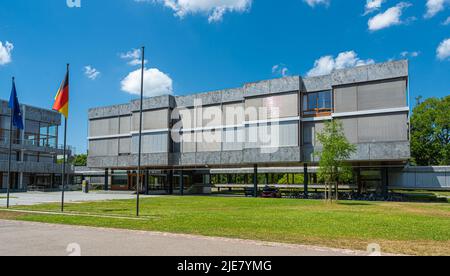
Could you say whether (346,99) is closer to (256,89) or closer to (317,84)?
(317,84)

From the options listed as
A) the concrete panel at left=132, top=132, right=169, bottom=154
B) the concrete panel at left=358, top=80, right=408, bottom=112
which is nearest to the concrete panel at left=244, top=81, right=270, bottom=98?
the concrete panel at left=358, top=80, right=408, bottom=112

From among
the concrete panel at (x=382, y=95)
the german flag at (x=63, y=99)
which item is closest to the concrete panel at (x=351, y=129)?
the concrete panel at (x=382, y=95)

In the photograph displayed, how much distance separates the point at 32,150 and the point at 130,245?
57128mm

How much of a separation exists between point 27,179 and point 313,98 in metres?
46.2

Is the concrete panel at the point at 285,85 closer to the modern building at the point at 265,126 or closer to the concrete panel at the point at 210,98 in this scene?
the modern building at the point at 265,126

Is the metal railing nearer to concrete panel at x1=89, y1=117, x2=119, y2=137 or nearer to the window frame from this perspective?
concrete panel at x1=89, y1=117, x2=119, y2=137

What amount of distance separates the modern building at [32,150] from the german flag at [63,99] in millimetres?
38104

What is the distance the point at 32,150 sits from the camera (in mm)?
59344

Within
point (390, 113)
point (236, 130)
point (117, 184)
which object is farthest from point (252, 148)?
point (117, 184)

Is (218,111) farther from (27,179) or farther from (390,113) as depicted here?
(27,179)

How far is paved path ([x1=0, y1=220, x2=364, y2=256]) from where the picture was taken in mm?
9023

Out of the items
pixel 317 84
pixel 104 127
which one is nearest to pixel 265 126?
pixel 317 84

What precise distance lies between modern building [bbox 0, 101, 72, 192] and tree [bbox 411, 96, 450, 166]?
6013 cm
